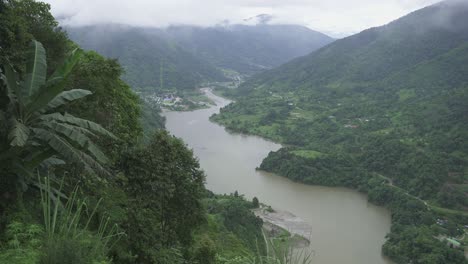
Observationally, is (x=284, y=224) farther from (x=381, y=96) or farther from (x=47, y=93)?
(x=381, y=96)

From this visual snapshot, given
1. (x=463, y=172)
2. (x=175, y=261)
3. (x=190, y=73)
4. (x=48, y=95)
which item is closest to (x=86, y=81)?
(x=48, y=95)

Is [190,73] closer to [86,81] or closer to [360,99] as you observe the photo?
[360,99]

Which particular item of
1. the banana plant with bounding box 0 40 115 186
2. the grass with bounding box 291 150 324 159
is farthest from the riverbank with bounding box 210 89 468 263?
the banana plant with bounding box 0 40 115 186

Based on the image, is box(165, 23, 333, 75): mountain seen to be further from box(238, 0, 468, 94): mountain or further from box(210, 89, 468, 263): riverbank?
box(210, 89, 468, 263): riverbank

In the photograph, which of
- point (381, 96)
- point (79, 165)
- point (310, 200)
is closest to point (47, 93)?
point (79, 165)

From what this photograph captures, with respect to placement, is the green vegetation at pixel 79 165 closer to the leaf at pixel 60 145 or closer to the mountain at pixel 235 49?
the leaf at pixel 60 145
